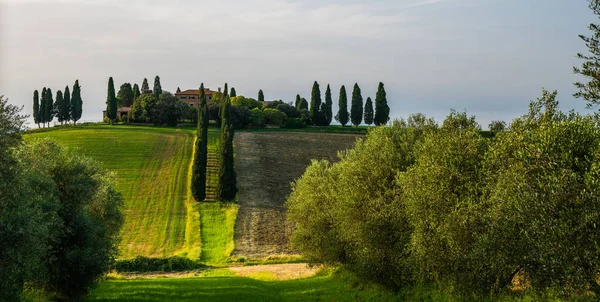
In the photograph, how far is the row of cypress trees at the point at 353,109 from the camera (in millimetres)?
143750

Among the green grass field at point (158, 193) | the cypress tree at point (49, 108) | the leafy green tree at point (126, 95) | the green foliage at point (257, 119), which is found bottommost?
the green grass field at point (158, 193)

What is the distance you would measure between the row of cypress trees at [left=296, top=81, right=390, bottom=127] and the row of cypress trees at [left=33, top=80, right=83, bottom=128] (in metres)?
→ 67.9

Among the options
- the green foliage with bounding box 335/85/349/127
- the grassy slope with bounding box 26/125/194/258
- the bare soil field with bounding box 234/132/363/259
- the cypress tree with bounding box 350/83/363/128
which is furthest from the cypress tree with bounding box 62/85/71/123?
the cypress tree with bounding box 350/83/363/128

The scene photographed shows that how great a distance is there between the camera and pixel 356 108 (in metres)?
149

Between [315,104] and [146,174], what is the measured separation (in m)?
68.9

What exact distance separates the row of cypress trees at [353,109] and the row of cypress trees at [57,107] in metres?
67.9

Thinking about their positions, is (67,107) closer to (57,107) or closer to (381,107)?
(57,107)

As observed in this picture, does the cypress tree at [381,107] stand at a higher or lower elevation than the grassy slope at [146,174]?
higher

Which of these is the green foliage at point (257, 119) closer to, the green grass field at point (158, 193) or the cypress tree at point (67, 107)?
the green grass field at point (158, 193)

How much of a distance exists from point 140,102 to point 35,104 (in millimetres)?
36308

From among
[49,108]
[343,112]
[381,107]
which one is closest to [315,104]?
[343,112]

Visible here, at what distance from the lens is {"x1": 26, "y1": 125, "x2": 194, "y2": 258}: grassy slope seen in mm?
62281

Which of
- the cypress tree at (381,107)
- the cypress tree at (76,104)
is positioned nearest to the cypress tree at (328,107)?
the cypress tree at (381,107)

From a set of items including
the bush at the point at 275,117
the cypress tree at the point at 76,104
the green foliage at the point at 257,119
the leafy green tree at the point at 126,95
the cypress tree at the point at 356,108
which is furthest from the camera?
the leafy green tree at the point at 126,95
